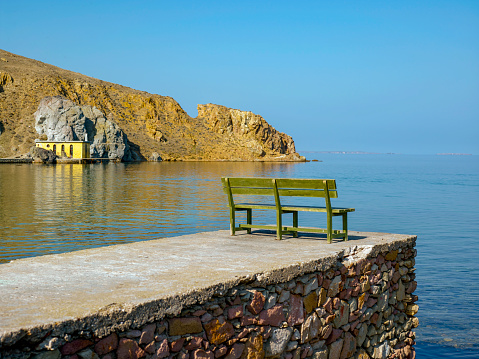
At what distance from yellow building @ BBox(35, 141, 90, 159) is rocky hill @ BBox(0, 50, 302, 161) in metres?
7.88

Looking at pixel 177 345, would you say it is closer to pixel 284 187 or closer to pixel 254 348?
pixel 254 348

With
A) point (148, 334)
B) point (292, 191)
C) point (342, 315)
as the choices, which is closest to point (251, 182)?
point (292, 191)

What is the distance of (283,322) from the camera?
21.2ft

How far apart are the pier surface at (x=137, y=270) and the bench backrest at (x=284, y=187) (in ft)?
2.63

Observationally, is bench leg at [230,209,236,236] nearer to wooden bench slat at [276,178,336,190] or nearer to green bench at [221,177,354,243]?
green bench at [221,177,354,243]

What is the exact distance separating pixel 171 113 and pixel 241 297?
526 ft

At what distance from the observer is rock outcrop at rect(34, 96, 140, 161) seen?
352 feet

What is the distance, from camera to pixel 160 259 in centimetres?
732

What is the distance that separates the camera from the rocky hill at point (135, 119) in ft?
394

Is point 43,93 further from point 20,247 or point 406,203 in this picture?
point 20,247

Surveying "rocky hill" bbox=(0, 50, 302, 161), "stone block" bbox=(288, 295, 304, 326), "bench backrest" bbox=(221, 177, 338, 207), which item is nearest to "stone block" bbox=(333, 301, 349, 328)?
"stone block" bbox=(288, 295, 304, 326)

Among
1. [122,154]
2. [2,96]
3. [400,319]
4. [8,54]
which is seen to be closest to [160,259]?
[400,319]

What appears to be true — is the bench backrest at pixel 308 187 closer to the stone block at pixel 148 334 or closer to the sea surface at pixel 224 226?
the sea surface at pixel 224 226

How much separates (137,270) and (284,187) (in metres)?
3.51
